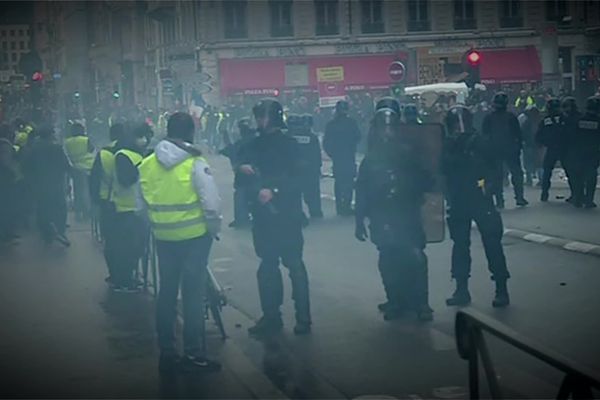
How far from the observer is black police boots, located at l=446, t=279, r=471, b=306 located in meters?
11.7

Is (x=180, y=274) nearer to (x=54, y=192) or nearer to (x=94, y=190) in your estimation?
(x=94, y=190)

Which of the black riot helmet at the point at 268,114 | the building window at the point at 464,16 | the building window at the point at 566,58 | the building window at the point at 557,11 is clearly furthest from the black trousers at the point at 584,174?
the building window at the point at 566,58

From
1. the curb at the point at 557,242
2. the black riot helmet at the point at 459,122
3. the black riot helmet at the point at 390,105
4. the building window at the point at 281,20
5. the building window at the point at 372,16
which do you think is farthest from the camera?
the building window at the point at 281,20

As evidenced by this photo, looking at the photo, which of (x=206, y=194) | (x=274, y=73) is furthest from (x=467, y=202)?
(x=274, y=73)

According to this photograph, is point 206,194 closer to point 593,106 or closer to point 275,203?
point 275,203

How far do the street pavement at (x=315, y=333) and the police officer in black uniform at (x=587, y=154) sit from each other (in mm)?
3346

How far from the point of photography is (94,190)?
539 inches

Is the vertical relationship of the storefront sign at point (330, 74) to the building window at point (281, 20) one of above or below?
below

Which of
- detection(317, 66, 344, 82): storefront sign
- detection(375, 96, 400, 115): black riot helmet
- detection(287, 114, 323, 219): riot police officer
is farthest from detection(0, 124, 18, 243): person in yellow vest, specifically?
detection(317, 66, 344, 82): storefront sign

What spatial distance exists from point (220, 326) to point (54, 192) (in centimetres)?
851

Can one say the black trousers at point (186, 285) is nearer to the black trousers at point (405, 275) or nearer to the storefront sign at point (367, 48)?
the black trousers at point (405, 275)

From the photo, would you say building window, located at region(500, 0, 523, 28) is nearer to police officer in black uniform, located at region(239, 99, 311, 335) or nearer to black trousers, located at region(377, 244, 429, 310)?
black trousers, located at region(377, 244, 429, 310)

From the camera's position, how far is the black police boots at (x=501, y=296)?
37.9 ft

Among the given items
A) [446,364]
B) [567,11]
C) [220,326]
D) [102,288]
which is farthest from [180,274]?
[567,11]
